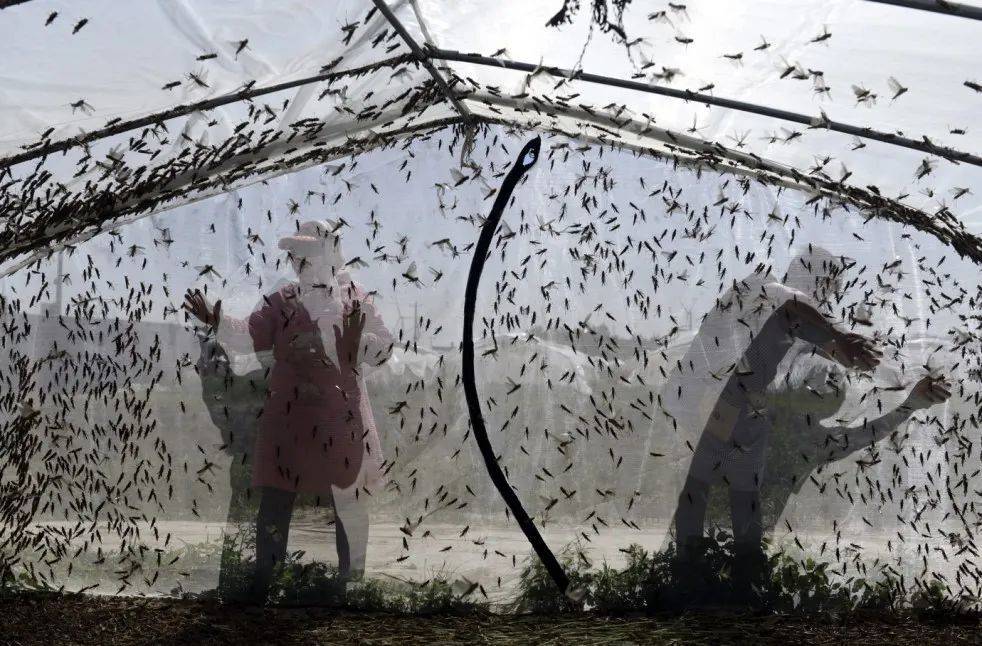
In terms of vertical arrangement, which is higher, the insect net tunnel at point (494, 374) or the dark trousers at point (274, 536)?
the insect net tunnel at point (494, 374)

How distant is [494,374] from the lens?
6141 mm

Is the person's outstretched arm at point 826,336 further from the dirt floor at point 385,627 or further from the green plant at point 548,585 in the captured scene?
the green plant at point 548,585

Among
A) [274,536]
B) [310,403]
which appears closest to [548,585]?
[274,536]

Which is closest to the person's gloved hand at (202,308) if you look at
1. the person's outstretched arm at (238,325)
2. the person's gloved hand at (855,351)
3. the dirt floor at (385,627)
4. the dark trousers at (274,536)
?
the person's outstretched arm at (238,325)

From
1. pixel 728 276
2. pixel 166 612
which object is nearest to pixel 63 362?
pixel 166 612

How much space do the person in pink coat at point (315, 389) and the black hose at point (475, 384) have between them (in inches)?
21.7

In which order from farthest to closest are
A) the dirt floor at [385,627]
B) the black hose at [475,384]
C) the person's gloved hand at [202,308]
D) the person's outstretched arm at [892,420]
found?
the person's gloved hand at [202,308]
the person's outstretched arm at [892,420]
the black hose at [475,384]
the dirt floor at [385,627]

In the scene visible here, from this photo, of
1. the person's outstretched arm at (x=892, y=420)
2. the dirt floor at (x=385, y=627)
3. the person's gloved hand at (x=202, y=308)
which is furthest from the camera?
the person's gloved hand at (x=202, y=308)

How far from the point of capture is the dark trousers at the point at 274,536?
19.5ft

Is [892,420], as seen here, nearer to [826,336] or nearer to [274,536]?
[826,336]

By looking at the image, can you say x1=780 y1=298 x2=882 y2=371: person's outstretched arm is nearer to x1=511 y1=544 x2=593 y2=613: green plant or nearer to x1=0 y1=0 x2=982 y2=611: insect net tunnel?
x1=0 y1=0 x2=982 y2=611: insect net tunnel

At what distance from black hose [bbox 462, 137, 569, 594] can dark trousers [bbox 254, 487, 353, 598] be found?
1.04 m

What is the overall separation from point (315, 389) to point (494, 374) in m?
1.15

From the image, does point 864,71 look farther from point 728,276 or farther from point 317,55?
point 317,55
